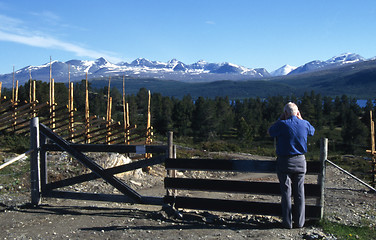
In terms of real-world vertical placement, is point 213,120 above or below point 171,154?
below

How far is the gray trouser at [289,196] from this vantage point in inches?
271

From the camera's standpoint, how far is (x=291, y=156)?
679 cm

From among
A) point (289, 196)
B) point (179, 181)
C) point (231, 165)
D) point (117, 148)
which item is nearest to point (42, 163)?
point (117, 148)

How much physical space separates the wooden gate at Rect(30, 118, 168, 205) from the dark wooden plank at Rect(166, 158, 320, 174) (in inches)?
15.1

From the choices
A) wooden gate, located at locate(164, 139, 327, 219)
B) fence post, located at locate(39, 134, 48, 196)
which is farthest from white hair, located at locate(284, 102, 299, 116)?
fence post, located at locate(39, 134, 48, 196)

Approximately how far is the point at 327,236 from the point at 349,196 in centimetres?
687

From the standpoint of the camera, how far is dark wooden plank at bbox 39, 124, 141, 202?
26.6ft

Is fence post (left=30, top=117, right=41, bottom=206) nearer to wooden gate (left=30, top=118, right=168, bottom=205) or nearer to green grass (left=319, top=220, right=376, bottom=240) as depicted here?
wooden gate (left=30, top=118, right=168, bottom=205)

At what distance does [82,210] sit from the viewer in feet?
27.4

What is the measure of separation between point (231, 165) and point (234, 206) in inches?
32.4

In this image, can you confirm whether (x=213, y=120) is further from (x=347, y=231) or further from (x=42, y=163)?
(x=347, y=231)

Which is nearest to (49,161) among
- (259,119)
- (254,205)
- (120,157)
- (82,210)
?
(120,157)

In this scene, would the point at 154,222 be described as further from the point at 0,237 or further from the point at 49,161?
the point at 49,161

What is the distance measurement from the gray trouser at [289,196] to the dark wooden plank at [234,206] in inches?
12.5
